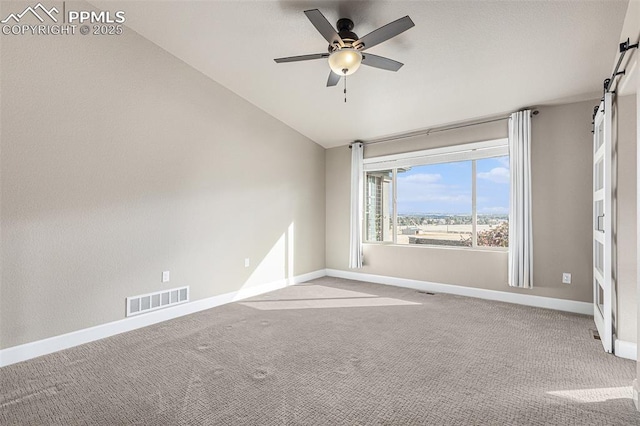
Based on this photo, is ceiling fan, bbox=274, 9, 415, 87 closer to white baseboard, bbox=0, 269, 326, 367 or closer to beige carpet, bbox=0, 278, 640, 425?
beige carpet, bbox=0, 278, 640, 425

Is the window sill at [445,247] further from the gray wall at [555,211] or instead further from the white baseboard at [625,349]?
the white baseboard at [625,349]

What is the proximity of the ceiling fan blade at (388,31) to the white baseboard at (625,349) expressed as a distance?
3139mm

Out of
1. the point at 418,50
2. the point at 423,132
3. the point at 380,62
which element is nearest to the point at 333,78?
the point at 380,62

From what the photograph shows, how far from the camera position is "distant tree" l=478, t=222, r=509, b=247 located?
4.47 metres

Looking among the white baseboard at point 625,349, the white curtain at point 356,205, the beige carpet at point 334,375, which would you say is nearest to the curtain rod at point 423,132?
the white curtain at point 356,205

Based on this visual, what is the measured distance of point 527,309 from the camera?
3959 millimetres

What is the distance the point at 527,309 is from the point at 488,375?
2.11 m

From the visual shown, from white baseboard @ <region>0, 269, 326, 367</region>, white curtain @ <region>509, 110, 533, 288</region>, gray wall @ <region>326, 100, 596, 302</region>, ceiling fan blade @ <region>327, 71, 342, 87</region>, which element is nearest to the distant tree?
gray wall @ <region>326, 100, 596, 302</region>

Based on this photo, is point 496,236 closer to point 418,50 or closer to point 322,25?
point 418,50

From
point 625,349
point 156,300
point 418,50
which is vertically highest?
point 418,50

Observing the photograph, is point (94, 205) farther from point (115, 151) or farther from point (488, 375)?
point (488, 375)

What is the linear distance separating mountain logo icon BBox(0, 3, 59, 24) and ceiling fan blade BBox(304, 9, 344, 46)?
248 centimetres

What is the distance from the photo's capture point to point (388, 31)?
2438 millimetres

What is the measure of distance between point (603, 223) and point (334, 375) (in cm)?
290
